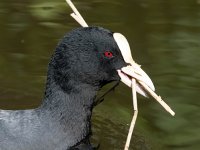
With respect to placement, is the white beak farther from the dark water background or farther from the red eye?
the dark water background

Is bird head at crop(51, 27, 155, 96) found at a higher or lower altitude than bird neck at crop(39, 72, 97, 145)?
higher

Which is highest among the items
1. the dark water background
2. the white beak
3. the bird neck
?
the white beak

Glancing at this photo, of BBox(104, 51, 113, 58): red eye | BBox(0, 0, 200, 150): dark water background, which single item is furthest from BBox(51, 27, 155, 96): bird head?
BBox(0, 0, 200, 150): dark water background

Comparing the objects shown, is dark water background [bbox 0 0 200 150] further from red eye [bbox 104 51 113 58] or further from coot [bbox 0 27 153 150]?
red eye [bbox 104 51 113 58]

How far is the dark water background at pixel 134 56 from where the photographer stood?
6.33 metres

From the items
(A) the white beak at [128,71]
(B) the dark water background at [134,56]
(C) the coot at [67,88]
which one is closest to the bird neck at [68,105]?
(C) the coot at [67,88]

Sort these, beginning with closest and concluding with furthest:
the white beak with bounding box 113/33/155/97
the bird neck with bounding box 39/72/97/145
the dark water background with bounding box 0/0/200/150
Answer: the white beak with bounding box 113/33/155/97, the bird neck with bounding box 39/72/97/145, the dark water background with bounding box 0/0/200/150

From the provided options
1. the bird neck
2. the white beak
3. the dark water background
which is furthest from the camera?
the dark water background

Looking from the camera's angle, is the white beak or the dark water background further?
the dark water background

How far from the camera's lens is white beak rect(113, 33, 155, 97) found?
17.4 ft

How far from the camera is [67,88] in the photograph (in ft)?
17.8

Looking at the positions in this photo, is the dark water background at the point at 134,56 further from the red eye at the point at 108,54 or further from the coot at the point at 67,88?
the red eye at the point at 108,54

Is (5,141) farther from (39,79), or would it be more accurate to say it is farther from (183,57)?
(183,57)

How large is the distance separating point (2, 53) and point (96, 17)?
1.09 m
